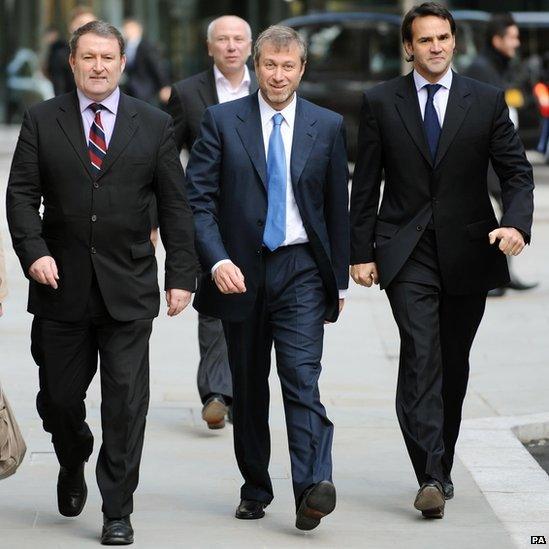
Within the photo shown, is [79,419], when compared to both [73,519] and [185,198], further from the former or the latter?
[185,198]

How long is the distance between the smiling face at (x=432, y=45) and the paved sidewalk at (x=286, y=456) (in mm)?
1669

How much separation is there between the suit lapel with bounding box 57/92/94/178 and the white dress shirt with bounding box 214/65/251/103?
2253 mm

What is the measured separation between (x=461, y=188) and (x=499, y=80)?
5800 millimetres

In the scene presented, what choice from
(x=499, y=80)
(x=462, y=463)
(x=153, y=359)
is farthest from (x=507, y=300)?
(x=462, y=463)

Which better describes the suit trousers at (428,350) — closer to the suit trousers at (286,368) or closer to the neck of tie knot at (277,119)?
the suit trousers at (286,368)

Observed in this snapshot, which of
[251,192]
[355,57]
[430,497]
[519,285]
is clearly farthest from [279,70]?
[355,57]

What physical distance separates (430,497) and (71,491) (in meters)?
1.31

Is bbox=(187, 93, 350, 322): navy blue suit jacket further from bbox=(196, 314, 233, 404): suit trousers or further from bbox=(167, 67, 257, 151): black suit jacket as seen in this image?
bbox=(167, 67, 257, 151): black suit jacket

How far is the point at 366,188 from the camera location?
6203mm

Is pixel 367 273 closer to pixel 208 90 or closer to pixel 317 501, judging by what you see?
pixel 317 501

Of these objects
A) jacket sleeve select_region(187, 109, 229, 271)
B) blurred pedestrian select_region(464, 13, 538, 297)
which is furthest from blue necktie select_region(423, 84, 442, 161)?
blurred pedestrian select_region(464, 13, 538, 297)

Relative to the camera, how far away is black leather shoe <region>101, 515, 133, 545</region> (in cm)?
564

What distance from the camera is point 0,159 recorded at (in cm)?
2545

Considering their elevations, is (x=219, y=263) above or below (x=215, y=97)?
below
